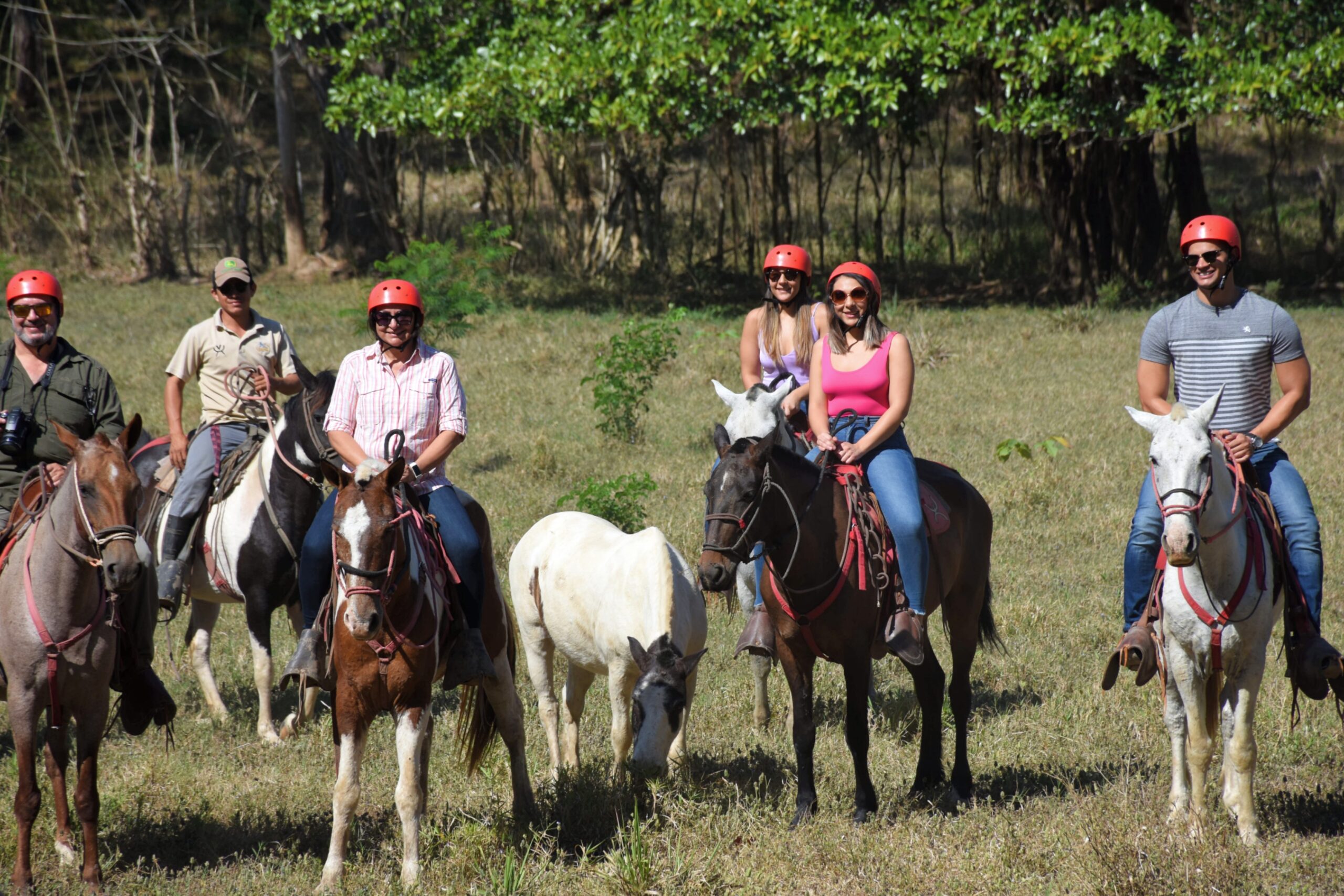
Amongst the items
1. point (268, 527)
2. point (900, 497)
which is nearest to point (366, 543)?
point (900, 497)

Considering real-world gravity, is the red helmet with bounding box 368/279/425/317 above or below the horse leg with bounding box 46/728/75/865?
above

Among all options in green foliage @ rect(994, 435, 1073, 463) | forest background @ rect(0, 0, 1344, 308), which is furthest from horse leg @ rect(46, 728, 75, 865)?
forest background @ rect(0, 0, 1344, 308)

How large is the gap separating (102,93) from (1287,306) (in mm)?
30242

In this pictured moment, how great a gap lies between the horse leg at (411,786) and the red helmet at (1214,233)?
417 cm

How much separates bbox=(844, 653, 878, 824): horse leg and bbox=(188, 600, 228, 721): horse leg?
4261 mm

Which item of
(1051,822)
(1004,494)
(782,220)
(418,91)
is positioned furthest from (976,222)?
(1051,822)

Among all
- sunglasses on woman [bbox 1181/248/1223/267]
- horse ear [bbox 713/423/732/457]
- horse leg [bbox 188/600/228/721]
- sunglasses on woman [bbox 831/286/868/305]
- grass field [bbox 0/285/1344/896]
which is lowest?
grass field [bbox 0/285/1344/896]

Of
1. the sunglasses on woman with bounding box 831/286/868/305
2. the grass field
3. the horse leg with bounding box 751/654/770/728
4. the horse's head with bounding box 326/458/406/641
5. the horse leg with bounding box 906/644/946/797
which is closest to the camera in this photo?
the horse's head with bounding box 326/458/406/641

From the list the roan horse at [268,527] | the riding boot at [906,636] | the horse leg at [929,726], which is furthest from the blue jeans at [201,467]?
the horse leg at [929,726]

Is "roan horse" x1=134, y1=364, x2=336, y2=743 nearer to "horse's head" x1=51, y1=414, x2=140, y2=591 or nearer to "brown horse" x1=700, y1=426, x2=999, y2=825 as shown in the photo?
"horse's head" x1=51, y1=414, x2=140, y2=591

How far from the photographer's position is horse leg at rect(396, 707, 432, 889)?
207 inches

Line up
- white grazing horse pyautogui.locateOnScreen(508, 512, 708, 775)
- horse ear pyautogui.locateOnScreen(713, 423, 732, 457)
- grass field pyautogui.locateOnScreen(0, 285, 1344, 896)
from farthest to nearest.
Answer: white grazing horse pyautogui.locateOnScreen(508, 512, 708, 775) < horse ear pyautogui.locateOnScreen(713, 423, 732, 457) < grass field pyautogui.locateOnScreen(0, 285, 1344, 896)

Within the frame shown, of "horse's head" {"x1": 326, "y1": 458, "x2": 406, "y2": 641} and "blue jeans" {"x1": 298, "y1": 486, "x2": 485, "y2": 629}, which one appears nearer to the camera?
"horse's head" {"x1": 326, "y1": 458, "x2": 406, "y2": 641}

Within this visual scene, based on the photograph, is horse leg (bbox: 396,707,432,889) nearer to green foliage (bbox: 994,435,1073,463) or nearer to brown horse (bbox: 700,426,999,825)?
brown horse (bbox: 700,426,999,825)
